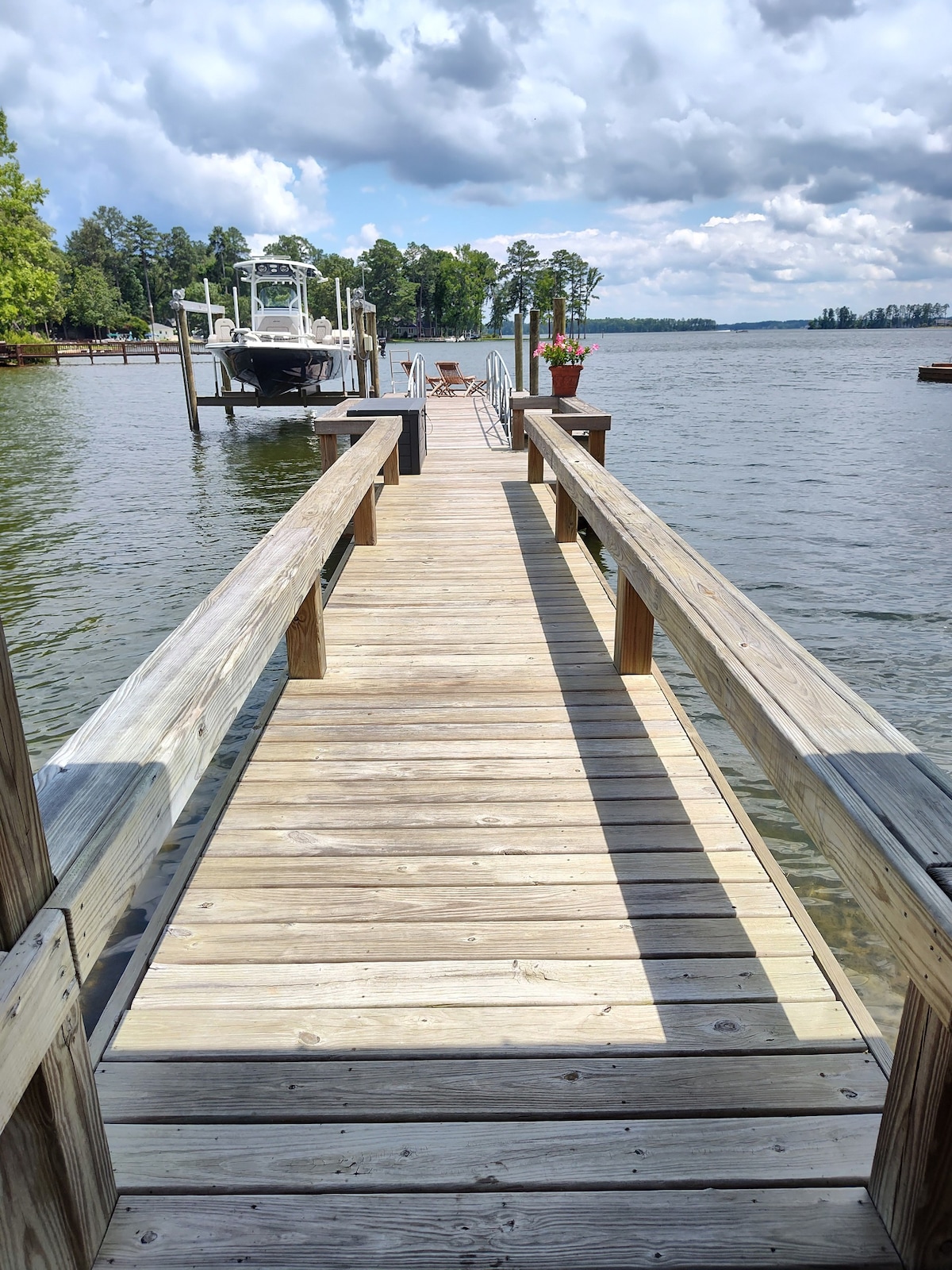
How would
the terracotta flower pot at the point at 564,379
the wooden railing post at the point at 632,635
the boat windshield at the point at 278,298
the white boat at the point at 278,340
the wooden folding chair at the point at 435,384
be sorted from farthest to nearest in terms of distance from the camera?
1. the boat windshield at the point at 278,298
2. the wooden folding chair at the point at 435,384
3. the white boat at the point at 278,340
4. the terracotta flower pot at the point at 564,379
5. the wooden railing post at the point at 632,635

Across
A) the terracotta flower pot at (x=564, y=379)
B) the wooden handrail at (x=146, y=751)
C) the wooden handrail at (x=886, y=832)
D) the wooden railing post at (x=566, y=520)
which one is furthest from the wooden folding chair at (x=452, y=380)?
the wooden handrail at (x=886, y=832)

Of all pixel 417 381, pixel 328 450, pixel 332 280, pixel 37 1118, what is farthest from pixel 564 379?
pixel 332 280

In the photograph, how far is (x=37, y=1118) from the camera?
1.21m

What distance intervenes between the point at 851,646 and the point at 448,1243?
6.78 metres

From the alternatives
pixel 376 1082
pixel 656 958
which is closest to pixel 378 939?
pixel 376 1082

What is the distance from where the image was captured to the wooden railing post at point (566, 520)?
261 inches

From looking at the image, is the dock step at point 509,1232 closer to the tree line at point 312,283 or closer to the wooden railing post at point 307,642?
the wooden railing post at point 307,642

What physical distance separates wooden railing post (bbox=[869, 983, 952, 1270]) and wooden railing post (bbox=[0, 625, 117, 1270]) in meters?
1.26

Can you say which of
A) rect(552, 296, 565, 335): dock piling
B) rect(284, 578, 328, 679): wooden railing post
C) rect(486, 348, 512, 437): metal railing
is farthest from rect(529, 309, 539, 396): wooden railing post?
rect(284, 578, 328, 679): wooden railing post

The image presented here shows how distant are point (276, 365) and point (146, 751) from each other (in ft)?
66.5

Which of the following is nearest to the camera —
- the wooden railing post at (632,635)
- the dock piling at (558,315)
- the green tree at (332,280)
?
the wooden railing post at (632,635)

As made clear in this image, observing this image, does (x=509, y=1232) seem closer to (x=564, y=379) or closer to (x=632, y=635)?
(x=632, y=635)

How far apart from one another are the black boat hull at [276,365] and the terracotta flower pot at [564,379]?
12141 mm

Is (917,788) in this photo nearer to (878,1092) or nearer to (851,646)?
(878,1092)
